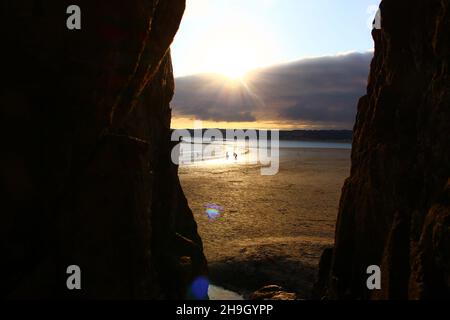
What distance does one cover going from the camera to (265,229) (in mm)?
31016

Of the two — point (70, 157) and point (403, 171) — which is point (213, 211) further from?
point (70, 157)

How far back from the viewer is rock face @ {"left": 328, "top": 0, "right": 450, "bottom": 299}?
876 centimetres

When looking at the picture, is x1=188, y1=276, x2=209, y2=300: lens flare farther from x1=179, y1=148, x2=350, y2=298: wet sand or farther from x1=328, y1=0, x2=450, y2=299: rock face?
x1=328, y1=0, x2=450, y2=299: rock face

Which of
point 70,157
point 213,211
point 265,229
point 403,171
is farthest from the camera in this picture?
point 213,211

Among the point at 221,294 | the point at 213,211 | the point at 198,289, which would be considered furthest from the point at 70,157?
Result: the point at 213,211

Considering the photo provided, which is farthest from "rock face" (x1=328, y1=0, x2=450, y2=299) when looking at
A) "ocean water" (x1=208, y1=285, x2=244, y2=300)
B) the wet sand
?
the wet sand

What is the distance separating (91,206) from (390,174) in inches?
341

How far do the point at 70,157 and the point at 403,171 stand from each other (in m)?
9.07

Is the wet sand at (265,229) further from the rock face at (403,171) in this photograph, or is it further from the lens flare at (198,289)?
the rock face at (403,171)

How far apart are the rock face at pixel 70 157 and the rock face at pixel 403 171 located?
6939 millimetres

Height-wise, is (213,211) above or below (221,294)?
above

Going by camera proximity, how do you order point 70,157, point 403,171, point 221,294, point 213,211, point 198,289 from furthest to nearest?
point 213,211
point 221,294
point 198,289
point 403,171
point 70,157

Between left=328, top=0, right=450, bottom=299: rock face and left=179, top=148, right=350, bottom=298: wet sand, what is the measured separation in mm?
8881
